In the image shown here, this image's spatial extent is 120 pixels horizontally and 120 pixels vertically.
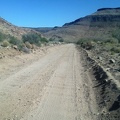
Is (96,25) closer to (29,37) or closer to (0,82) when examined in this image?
(29,37)

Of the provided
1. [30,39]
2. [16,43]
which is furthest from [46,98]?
[30,39]

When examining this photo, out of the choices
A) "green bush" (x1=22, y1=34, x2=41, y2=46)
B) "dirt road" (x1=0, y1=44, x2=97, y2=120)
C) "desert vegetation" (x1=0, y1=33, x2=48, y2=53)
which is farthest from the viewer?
"green bush" (x1=22, y1=34, x2=41, y2=46)

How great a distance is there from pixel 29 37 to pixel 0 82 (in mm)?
50324

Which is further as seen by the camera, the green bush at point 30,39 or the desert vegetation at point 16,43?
the green bush at point 30,39

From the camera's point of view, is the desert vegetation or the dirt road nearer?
the dirt road

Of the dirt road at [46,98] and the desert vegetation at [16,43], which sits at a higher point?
the desert vegetation at [16,43]

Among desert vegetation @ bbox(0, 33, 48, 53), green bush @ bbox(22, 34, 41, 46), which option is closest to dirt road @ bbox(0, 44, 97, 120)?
desert vegetation @ bbox(0, 33, 48, 53)

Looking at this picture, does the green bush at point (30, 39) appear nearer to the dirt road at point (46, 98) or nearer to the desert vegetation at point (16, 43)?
the desert vegetation at point (16, 43)

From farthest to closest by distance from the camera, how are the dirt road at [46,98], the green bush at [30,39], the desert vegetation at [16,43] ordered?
the green bush at [30,39]
the desert vegetation at [16,43]
the dirt road at [46,98]

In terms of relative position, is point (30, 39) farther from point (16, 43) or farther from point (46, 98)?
point (46, 98)

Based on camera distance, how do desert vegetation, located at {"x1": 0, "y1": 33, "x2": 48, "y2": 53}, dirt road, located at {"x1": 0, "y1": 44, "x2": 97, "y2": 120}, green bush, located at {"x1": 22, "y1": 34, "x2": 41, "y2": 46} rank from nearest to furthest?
dirt road, located at {"x1": 0, "y1": 44, "x2": 97, "y2": 120} → desert vegetation, located at {"x1": 0, "y1": 33, "x2": 48, "y2": 53} → green bush, located at {"x1": 22, "y1": 34, "x2": 41, "y2": 46}

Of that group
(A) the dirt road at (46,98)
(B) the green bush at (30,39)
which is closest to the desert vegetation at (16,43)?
(B) the green bush at (30,39)

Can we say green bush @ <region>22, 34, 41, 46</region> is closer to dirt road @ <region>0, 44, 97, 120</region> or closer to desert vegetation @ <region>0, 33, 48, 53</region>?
desert vegetation @ <region>0, 33, 48, 53</region>

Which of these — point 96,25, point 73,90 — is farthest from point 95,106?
point 96,25
